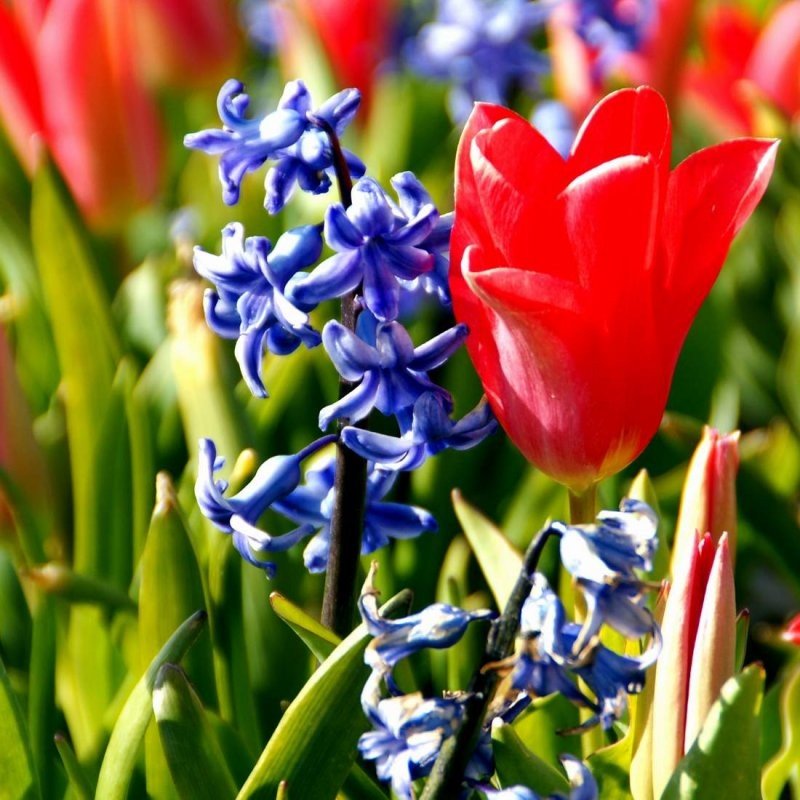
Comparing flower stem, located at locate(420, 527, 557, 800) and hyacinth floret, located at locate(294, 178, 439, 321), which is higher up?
hyacinth floret, located at locate(294, 178, 439, 321)

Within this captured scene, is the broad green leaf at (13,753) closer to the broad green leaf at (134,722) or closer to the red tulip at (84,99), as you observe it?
the broad green leaf at (134,722)

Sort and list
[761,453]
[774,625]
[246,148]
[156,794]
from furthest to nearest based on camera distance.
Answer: [774,625], [761,453], [156,794], [246,148]

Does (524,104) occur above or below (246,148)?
below

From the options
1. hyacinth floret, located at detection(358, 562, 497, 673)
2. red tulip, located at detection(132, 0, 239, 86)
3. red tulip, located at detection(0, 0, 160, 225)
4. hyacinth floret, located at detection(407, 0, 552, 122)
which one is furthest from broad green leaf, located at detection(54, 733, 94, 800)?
red tulip, located at detection(132, 0, 239, 86)

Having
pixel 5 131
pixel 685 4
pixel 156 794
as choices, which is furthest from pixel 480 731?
pixel 5 131

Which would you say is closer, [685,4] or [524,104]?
[685,4]

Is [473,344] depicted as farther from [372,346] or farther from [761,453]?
[761,453]

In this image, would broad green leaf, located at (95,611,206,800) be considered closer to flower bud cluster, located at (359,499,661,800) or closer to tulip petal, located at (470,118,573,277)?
flower bud cluster, located at (359,499,661,800)
